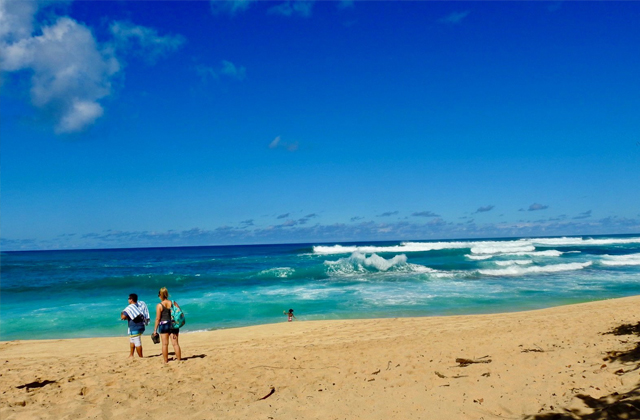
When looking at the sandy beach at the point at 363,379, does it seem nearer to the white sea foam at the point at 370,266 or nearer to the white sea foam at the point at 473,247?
the white sea foam at the point at 370,266

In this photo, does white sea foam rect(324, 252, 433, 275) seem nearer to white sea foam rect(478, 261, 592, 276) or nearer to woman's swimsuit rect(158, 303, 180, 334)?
white sea foam rect(478, 261, 592, 276)

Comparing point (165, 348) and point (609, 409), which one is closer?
point (609, 409)

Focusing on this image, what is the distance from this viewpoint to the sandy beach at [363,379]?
5.66 m

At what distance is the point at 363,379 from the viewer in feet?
23.4

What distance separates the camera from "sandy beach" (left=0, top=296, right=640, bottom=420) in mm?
5656

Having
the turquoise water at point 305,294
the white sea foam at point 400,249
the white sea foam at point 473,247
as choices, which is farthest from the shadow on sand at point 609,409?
the white sea foam at point 400,249

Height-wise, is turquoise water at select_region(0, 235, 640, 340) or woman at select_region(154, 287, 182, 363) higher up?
woman at select_region(154, 287, 182, 363)

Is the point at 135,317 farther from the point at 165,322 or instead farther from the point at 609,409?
the point at 609,409

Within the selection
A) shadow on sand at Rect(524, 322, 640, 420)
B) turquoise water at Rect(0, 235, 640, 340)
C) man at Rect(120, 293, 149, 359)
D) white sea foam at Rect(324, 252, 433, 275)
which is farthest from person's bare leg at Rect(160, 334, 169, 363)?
white sea foam at Rect(324, 252, 433, 275)

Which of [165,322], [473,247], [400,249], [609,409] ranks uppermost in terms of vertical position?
[165,322]

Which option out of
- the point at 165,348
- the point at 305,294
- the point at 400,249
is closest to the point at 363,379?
the point at 165,348

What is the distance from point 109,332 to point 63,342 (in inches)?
92.1

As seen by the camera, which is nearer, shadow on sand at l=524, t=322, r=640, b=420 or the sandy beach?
shadow on sand at l=524, t=322, r=640, b=420

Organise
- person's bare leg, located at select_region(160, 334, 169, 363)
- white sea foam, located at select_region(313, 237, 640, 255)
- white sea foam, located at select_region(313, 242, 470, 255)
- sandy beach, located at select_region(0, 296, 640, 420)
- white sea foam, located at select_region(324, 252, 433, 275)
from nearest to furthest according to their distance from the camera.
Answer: sandy beach, located at select_region(0, 296, 640, 420)
person's bare leg, located at select_region(160, 334, 169, 363)
white sea foam, located at select_region(324, 252, 433, 275)
white sea foam, located at select_region(313, 237, 640, 255)
white sea foam, located at select_region(313, 242, 470, 255)
